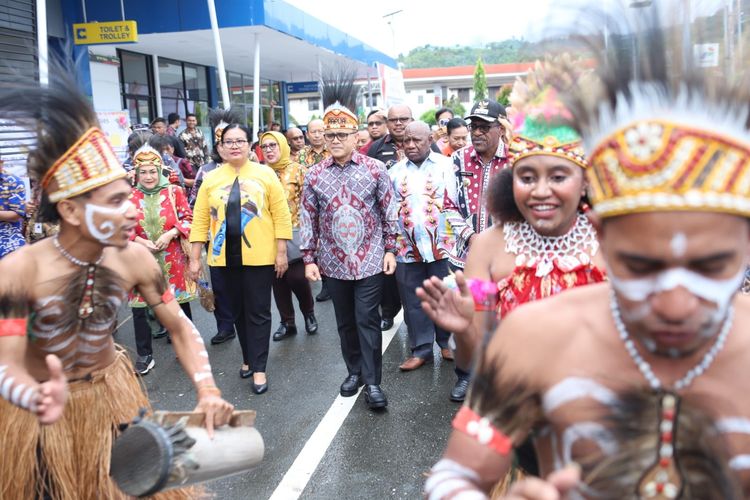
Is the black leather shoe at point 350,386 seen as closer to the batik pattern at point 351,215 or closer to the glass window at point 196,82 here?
the batik pattern at point 351,215

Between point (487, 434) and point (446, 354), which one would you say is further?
point (446, 354)

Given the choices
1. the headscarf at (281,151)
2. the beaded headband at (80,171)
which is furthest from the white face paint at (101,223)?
the headscarf at (281,151)

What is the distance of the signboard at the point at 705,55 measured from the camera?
1.32 meters

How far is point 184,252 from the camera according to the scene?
6266 millimetres

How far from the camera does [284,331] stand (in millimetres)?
6750

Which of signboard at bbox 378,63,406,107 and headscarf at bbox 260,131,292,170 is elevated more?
signboard at bbox 378,63,406,107

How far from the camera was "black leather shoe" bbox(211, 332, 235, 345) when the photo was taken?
658cm

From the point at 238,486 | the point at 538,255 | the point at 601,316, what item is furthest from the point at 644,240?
the point at 238,486

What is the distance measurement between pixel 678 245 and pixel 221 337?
5.80 meters

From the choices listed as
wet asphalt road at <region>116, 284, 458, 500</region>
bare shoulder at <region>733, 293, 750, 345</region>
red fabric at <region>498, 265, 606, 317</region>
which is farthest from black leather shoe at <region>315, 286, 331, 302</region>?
bare shoulder at <region>733, 293, 750, 345</region>

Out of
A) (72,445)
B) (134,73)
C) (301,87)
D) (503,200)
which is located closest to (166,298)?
(72,445)

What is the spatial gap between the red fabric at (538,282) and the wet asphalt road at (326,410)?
5.32 ft

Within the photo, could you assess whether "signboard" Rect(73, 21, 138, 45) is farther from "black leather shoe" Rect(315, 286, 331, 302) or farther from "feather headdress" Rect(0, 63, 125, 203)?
"feather headdress" Rect(0, 63, 125, 203)

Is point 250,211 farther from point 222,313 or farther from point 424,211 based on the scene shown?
point 222,313
